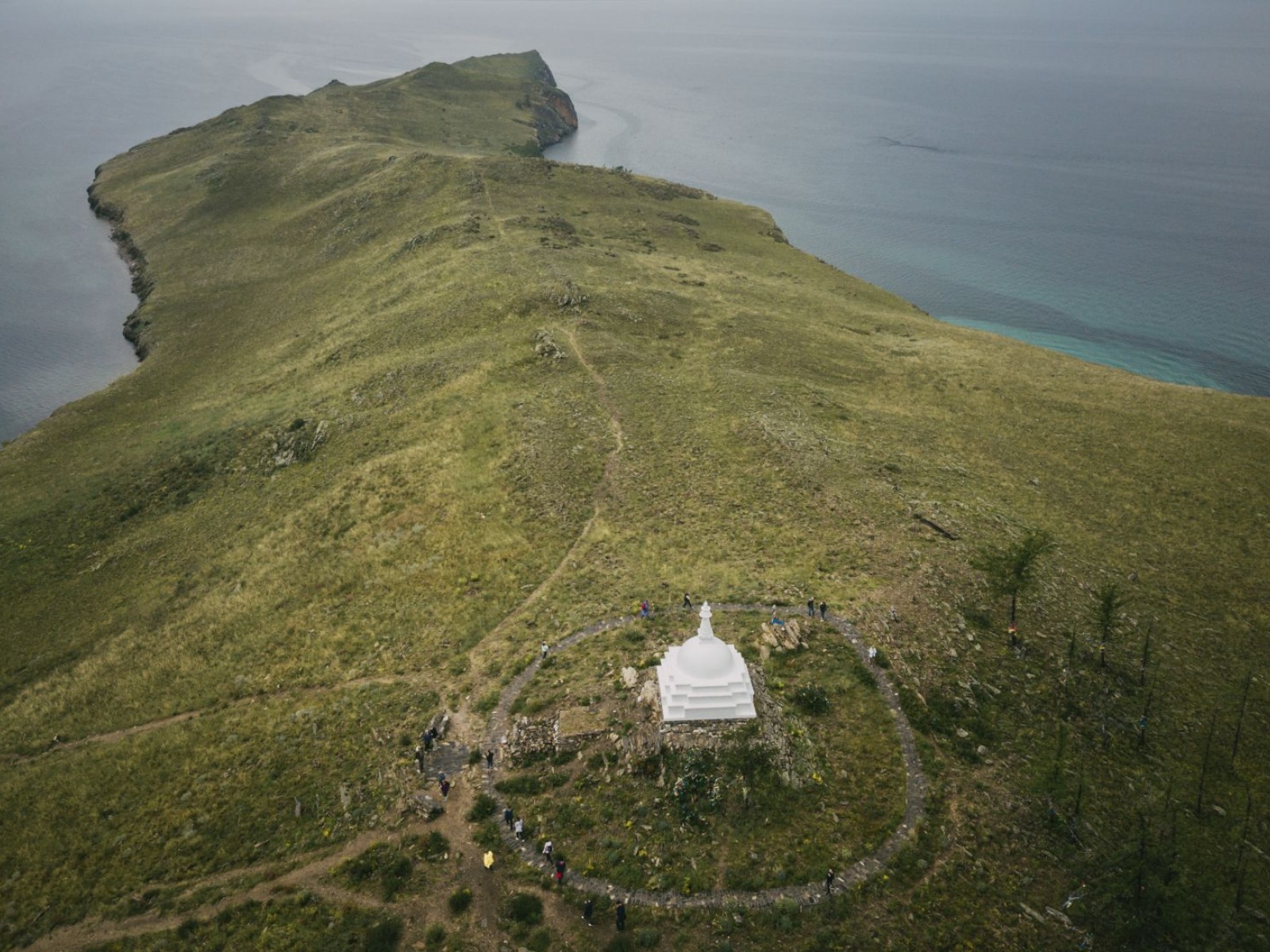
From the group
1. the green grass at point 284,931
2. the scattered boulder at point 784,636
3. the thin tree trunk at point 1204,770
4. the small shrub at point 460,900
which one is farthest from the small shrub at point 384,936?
the thin tree trunk at point 1204,770

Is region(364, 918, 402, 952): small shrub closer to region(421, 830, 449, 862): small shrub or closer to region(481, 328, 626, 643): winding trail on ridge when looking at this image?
region(421, 830, 449, 862): small shrub

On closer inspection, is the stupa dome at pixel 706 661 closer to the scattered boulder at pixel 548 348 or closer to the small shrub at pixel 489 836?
the small shrub at pixel 489 836

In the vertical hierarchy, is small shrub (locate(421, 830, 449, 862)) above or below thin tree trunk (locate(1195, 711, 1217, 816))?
above

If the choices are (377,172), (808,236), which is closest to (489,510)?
(377,172)

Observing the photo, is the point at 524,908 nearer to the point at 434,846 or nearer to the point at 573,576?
the point at 434,846

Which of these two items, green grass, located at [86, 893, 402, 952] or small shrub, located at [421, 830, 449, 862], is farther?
small shrub, located at [421, 830, 449, 862]

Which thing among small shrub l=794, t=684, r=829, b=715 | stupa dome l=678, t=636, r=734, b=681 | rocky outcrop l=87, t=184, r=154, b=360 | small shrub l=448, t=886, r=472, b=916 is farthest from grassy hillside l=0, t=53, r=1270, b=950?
rocky outcrop l=87, t=184, r=154, b=360
